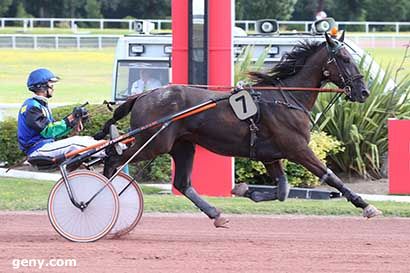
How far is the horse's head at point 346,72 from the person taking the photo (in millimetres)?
9117

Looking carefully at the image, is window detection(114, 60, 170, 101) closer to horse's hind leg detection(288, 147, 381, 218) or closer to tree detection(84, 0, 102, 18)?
horse's hind leg detection(288, 147, 381, 218)

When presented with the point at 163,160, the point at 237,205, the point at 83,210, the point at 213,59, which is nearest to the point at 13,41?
the point at 163,160

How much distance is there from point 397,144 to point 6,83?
1989cm

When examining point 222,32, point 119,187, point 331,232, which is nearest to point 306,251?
point 331,232

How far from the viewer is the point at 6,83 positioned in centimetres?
3067

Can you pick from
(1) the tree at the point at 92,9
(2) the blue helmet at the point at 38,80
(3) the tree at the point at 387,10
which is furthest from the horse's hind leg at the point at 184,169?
(3) the tree at the point at 387,10

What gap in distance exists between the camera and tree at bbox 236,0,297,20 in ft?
165

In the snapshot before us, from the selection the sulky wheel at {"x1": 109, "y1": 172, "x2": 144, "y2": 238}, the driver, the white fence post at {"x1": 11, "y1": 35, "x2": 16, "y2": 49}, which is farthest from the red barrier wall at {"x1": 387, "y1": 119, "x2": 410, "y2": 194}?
the white fence post at {"x1": 11, "y1": 35, "x2": 16, "y2": 49}

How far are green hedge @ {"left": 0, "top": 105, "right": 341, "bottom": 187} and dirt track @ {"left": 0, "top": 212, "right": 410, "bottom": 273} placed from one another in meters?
2.92

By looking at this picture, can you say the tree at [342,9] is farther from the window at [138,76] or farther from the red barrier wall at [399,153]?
the red barrier wall at [399,153]

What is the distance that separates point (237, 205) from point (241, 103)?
102 inches

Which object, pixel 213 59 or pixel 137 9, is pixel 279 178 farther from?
pixel 137 9

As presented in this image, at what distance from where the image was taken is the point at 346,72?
9141 millimetres

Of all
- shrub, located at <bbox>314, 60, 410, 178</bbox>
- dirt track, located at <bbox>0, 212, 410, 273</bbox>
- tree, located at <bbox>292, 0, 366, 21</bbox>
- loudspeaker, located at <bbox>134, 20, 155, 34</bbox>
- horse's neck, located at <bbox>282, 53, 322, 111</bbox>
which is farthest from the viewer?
tree, located at <bbox>292, 0, 366, 21</bbox>
